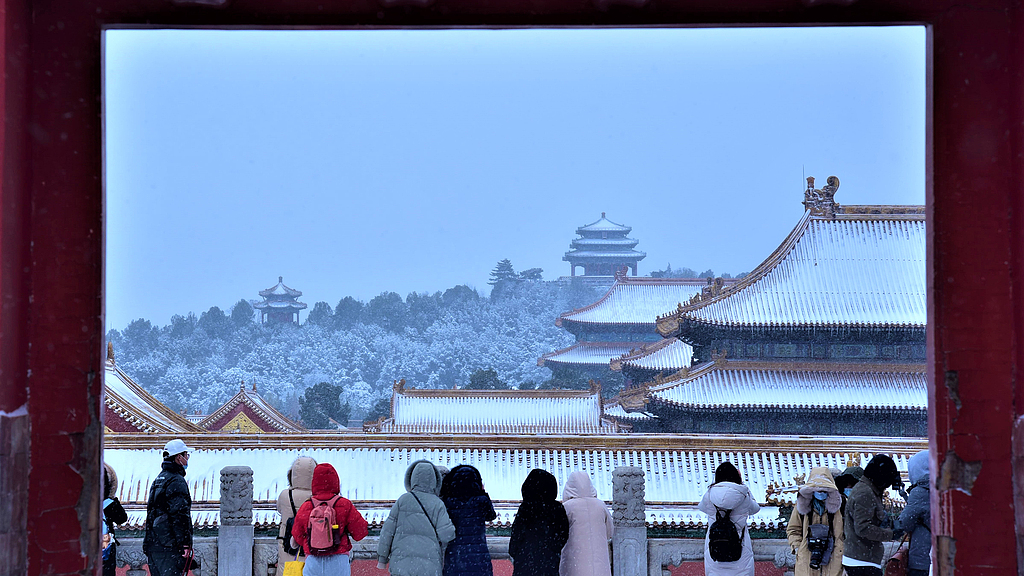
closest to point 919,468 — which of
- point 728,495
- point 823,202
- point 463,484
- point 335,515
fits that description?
point 728,495

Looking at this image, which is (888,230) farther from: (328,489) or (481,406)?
(328,489)

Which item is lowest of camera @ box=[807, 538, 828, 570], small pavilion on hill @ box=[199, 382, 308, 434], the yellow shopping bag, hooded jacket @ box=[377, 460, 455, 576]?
small pavilion on hill @ box=[199, 382, 308, 434]

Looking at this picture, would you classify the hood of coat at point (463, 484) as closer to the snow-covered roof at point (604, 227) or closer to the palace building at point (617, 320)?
the palace building at point (617, 320)

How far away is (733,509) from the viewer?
471cm

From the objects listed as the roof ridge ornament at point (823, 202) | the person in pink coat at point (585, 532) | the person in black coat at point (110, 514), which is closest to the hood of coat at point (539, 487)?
the person in pink coat at point (585, 532)

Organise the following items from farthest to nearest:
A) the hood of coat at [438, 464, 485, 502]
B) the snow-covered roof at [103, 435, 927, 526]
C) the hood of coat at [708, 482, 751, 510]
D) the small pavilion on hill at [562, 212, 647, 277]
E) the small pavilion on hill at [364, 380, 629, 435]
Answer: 1. the small pavilion on hill at [562, 212, 647, 277]
2. the small pavilion on hill at [364, 380, 629, 435]
3. the snow-covered roof at [103, 435, 927, 526]
4. the hood of coat at [708, 482, 751, 510]
5. the hood of coat at [438, 464, 485, 502]

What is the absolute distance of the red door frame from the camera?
2922mm

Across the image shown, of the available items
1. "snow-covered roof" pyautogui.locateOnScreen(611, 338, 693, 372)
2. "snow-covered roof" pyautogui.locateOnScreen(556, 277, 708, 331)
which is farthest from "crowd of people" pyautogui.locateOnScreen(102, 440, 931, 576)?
"snow-covered roof" pyautogui.locateOnScreen(556, 277, 708, 331)

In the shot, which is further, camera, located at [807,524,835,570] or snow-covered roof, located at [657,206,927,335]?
snow-covered roof, located at [657,206,927,335]

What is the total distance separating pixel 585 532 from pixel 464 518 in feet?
1.95

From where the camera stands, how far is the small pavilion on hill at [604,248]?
7625 cm

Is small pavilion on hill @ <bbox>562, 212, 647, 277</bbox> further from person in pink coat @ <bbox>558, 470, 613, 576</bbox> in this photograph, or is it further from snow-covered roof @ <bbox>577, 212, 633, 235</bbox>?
person in pink coat @ <bbox>558, 470, 613, 576</bbox>

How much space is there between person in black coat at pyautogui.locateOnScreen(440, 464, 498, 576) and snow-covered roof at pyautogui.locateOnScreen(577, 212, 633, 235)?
72.5 meters

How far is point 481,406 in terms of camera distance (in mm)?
21234
